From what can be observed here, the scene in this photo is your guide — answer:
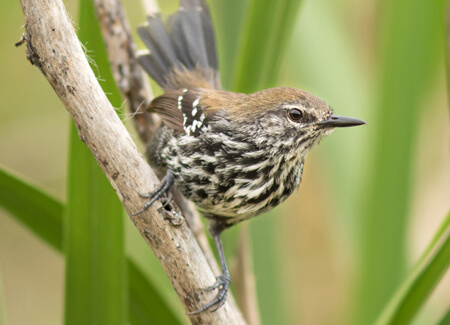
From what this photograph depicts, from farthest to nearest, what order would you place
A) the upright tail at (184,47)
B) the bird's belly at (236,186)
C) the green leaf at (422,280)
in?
the upright tail at (184,47) → the bird's belly at (236,186) → the green leaf at (422,280)

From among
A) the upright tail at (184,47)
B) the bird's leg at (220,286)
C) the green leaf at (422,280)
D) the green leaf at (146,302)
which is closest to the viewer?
the green leaf at (422,280)

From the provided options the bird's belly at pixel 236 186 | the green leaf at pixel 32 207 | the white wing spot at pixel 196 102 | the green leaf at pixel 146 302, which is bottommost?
the green leaf at pixel 146 302

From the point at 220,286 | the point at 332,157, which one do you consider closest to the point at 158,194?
the point at 220,286

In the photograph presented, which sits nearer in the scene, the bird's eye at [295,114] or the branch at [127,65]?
the bird's eye at [295,114]

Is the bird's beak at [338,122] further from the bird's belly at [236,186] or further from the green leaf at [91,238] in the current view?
the green leaf at [91,238]

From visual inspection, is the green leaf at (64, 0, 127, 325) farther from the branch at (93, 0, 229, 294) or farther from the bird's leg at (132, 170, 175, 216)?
the branch at (93, 0, 229, 294)

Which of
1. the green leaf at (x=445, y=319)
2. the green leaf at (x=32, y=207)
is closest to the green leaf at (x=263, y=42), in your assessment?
the green leaf at (x=32, y=207)
